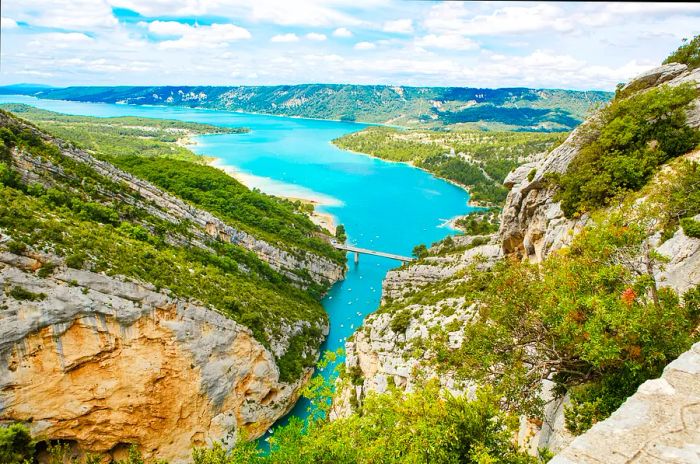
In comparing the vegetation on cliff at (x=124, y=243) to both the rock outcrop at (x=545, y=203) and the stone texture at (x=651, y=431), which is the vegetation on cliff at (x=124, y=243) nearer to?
the rock outcrop at (x=545, y=203)

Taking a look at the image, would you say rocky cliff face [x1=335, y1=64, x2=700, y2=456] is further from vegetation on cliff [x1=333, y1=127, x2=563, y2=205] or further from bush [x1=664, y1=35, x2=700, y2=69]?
vegetation on cliff [x1=333, y1=127, x2=563, y2=205]

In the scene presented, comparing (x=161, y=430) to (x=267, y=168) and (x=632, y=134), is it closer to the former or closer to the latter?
(x=632, y=134)

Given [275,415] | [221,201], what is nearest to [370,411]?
[275,415]

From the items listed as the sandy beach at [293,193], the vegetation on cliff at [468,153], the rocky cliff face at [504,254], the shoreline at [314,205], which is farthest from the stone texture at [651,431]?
the vegetation on cliff at [468,153]

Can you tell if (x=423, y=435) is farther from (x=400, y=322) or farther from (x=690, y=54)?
(x=690, y=54)

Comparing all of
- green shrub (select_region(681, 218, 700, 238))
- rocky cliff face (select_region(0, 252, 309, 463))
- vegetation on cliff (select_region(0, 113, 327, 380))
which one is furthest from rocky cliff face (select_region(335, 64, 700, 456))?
vegetation on cliff (select_region(0, 113, 327, 380))
